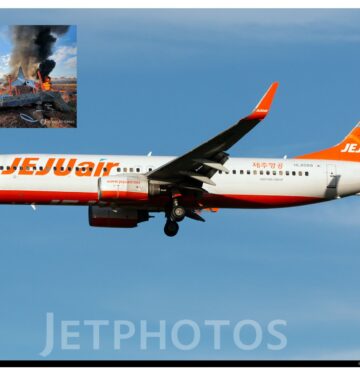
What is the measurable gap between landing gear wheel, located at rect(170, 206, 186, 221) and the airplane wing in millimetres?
1172

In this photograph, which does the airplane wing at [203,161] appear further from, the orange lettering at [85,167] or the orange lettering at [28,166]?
the orange lettering at [28,166]

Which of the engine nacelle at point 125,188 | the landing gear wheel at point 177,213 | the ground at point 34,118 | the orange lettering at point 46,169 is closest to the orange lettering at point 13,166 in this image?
the orange lettering at point 46,169

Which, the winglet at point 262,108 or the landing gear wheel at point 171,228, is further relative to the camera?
the landing gear wheel at point 171,228

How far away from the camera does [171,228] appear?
188ft

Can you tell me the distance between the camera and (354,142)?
6122cm

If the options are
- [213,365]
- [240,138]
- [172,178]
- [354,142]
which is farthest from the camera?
[354,142]

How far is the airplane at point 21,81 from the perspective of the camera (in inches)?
2366

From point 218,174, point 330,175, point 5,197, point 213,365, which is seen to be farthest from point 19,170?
point 213,365

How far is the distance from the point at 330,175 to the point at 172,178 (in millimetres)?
9160

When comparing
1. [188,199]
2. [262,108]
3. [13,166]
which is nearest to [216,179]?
[188,199]

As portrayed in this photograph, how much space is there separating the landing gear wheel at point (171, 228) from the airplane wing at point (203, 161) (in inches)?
92.1

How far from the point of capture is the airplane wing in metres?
50.5

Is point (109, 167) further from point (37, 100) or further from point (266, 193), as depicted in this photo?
point (37, 100)

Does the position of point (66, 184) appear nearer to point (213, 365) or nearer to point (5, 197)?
point (5, 197)
